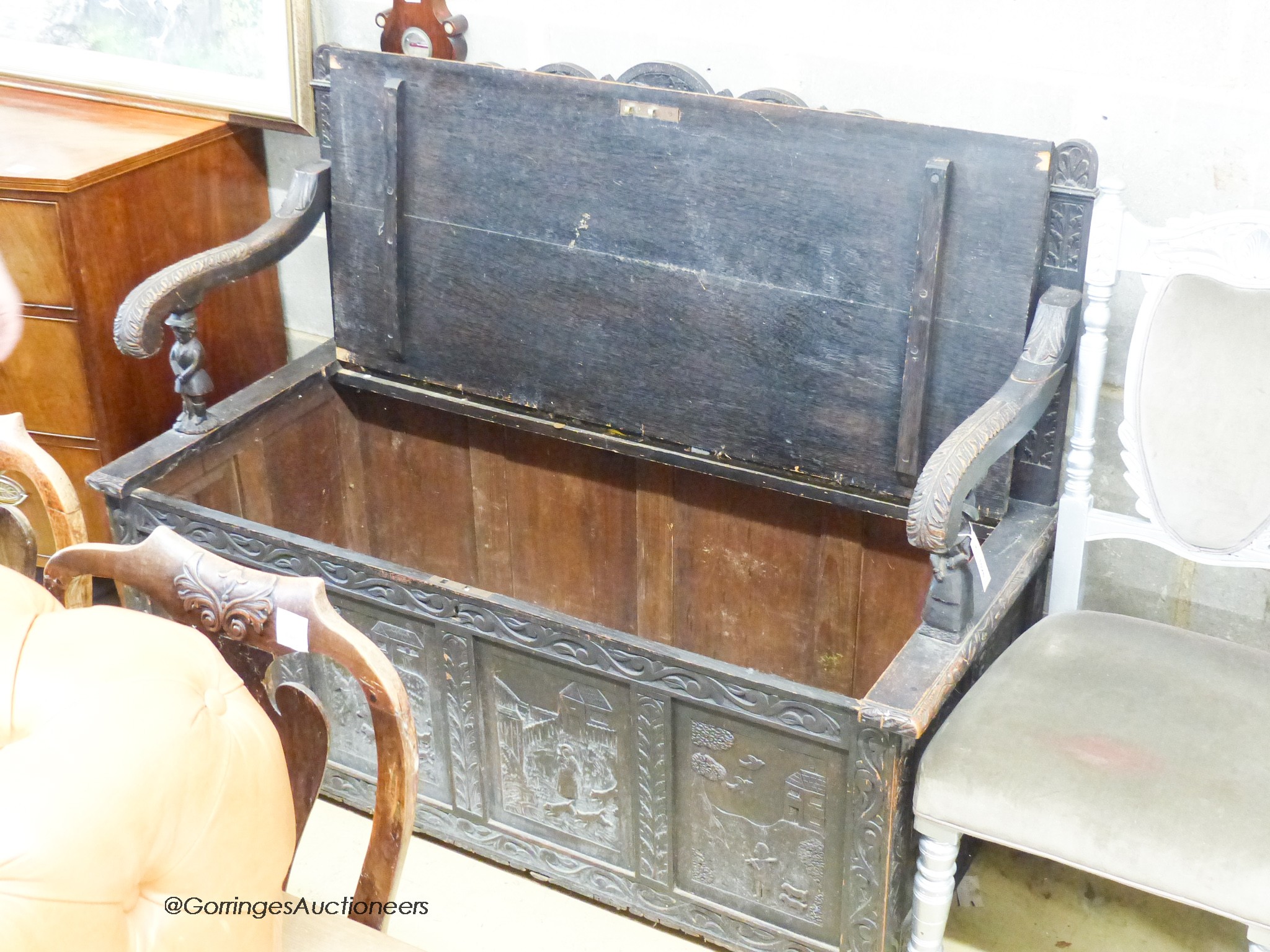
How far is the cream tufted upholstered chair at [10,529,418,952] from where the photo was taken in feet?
3.12

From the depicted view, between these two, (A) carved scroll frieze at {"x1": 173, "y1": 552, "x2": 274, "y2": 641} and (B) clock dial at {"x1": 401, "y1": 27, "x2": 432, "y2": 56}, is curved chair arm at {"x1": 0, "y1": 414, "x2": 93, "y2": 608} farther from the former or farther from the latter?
(B) clock dial at {"x1": 401, "y1": 27, "x2": 432, "y2": 56}

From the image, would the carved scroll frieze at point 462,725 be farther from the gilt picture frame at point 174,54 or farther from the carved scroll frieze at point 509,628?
the gilt picture frame at point 174,54

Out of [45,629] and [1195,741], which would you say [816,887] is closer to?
[1195,741]

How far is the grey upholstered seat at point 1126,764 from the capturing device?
1.59m

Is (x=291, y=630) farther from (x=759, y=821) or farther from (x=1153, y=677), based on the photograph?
(x=1153, y=677)

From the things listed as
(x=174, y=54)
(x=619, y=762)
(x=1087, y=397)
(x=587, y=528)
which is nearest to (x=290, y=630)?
(x=619, y=762)

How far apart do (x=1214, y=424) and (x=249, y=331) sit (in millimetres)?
1846

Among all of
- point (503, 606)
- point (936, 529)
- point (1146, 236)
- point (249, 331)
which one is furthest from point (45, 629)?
point (249, 331)

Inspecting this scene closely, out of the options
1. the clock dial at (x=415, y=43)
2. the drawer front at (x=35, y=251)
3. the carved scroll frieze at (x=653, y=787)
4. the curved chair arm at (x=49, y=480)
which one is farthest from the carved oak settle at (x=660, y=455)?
the curved chair arm at (x=49, y=480)

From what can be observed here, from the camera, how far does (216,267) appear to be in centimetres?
228

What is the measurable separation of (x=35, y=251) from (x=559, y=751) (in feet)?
4.10

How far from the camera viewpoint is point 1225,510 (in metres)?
1.90

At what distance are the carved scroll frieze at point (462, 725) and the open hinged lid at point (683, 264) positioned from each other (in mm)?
524

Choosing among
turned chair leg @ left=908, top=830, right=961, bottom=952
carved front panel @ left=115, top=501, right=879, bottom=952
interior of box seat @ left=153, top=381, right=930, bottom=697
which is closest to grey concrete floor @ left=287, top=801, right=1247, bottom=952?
carved front panel @ left=115, top=501, right=879, bottom=952
